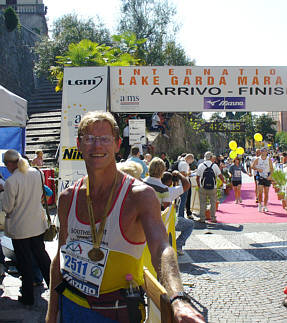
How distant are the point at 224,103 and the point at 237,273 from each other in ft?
13.6

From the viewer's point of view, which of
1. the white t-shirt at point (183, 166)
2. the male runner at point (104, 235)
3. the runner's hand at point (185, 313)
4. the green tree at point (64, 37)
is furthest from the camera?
the green tree at point (64, 37)

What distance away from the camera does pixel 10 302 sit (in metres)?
5.23

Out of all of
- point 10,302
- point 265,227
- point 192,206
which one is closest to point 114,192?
point 10,302

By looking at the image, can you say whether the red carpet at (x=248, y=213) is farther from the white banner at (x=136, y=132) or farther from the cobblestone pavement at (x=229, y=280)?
the white banner at (x=136, y=132)

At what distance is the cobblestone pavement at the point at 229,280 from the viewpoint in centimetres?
492

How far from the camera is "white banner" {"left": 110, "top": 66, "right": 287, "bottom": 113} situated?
366 inches

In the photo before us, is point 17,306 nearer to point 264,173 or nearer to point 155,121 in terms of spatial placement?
point 264,173

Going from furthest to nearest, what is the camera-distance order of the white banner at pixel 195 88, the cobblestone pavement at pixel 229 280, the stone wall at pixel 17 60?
the stone wall at pixel 17 60
the white banner at pixel 195 88
the cobblestone pavement at pixel 229 280

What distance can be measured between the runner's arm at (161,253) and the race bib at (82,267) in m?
0.25

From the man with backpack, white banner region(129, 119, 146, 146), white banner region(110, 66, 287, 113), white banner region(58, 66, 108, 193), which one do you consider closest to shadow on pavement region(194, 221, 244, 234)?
the man with backpack

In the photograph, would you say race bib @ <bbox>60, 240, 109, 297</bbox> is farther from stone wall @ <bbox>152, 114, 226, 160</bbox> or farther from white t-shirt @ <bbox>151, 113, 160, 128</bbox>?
white t-shirt @ <bbox>151, 113, 160, 128</bbox>

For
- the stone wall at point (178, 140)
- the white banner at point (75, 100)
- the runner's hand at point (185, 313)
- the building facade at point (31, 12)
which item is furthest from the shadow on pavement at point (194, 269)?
the building facade at point (31, 12)

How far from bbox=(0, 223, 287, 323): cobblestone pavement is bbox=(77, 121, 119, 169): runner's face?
122 inches

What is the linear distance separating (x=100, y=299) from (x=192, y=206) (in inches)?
437
